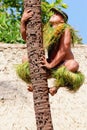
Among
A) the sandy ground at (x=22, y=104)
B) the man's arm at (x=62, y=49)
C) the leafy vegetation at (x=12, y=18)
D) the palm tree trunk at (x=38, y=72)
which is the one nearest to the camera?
the palm tree trunk at (x=38, y=72)

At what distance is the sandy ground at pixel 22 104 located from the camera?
4.41 m

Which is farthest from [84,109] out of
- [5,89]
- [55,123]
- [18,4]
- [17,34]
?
[18,4]

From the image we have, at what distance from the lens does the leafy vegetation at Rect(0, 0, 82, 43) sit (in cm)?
587

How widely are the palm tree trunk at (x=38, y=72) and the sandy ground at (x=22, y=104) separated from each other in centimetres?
199

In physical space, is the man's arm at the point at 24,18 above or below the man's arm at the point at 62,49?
above

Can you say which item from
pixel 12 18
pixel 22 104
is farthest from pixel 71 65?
pixel 12 18

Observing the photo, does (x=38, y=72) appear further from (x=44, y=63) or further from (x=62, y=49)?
(x=62, y=49)

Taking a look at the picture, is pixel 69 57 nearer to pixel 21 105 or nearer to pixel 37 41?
pixel 37 41

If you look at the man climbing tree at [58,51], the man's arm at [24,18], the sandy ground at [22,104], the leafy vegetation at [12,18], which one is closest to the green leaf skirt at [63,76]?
the man climbing tree at [58,51]

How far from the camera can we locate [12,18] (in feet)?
20.9

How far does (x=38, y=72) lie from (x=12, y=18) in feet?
13.7

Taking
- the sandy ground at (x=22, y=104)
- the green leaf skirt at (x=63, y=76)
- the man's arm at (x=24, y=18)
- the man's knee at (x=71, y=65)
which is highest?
the man's arm at (x=24, y=18)

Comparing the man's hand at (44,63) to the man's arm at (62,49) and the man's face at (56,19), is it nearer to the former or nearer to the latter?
the man's arm at (62,49)

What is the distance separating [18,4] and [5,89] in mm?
2136
